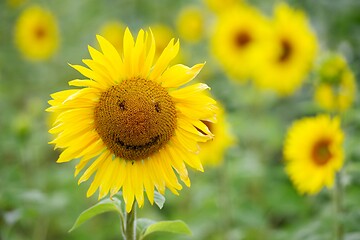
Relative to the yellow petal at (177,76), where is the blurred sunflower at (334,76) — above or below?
above

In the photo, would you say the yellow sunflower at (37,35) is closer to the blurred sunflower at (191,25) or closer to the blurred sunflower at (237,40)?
the blurred sunflower at (191,25)

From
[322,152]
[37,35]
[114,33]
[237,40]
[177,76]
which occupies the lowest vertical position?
[177,76]

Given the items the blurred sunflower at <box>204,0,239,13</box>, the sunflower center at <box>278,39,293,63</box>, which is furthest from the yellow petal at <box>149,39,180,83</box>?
the blurred sunflower at <box>204,0,239,13</box>

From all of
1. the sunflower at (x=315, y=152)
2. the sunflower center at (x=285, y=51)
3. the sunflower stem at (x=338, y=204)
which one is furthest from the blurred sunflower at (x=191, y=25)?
the sunflower stem at (x=338, y=204)

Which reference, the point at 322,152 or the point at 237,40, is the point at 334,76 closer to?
the point at 322,152

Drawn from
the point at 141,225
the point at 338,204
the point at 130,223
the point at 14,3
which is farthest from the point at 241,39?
the point at 130,223

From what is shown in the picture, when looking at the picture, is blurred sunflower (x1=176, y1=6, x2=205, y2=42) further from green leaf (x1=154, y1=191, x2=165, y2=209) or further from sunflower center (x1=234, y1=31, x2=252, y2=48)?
green leaf (x1=154, y1=191, x2=165, y2=209)

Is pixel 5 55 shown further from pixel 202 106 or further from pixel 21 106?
pixel 202 106
